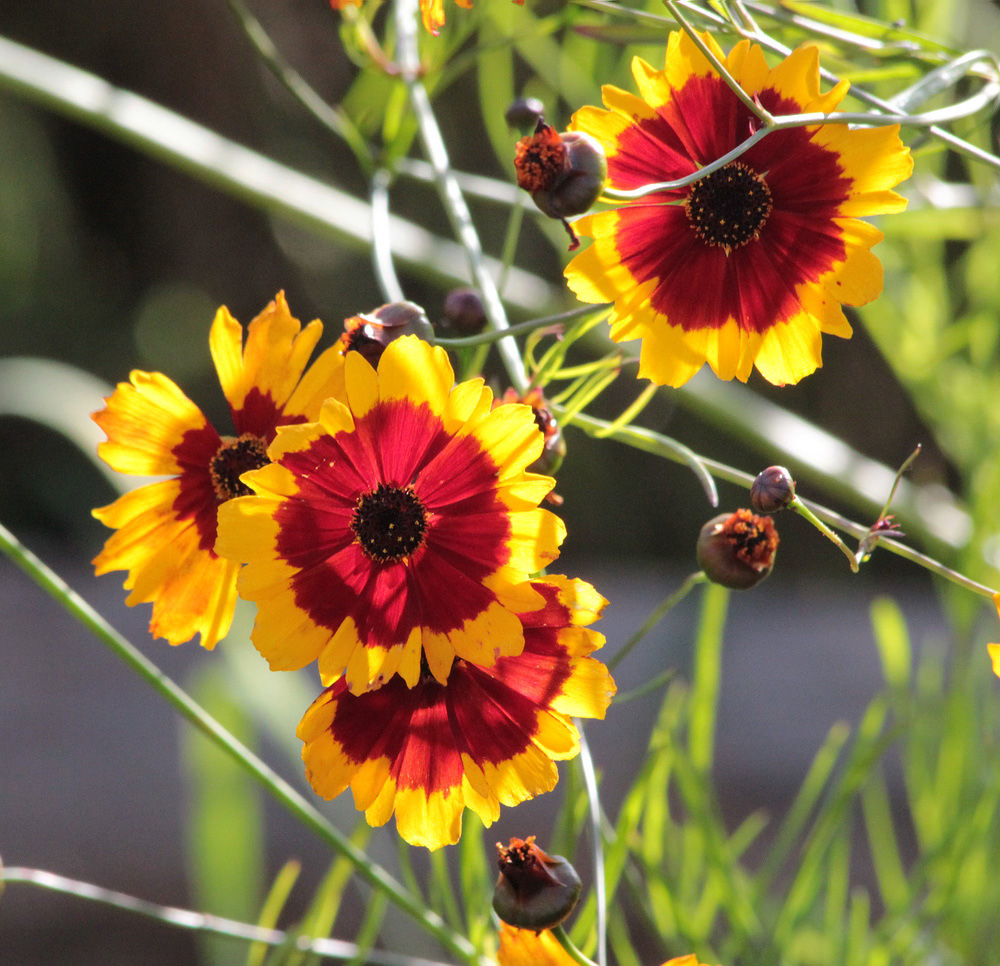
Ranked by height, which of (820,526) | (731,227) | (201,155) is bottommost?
(820,526)

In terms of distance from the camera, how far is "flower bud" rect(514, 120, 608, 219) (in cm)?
27

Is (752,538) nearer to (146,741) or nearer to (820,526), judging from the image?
(820,526)

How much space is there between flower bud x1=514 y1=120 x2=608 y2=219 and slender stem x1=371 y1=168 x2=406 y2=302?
0.08 metres

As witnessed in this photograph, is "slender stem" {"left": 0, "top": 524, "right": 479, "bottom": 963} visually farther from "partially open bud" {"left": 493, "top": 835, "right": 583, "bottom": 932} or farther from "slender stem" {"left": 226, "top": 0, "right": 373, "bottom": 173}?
"slender stem" {"left": 226, "top": 0, "right": 373, "bottom": 173}

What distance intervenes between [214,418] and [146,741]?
24.4 inches

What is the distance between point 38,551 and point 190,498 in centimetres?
151

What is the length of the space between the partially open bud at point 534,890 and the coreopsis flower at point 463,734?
0.05ft

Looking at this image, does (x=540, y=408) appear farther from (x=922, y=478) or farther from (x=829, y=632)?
(x=829, y=632)

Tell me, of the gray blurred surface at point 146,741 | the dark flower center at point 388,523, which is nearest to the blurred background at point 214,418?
the gray blurred surface at point 146,741

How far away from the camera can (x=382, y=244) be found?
1.36 feet

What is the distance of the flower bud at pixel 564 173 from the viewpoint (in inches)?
10.8

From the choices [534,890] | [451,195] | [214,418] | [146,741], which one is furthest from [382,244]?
[214,418]

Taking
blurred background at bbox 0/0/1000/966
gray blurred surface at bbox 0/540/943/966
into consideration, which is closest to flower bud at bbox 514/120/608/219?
blurred background at bbox 0/0/1000/966

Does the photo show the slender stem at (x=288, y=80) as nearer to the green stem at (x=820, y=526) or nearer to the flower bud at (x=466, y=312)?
the flower bud at (x=466, y=312)
